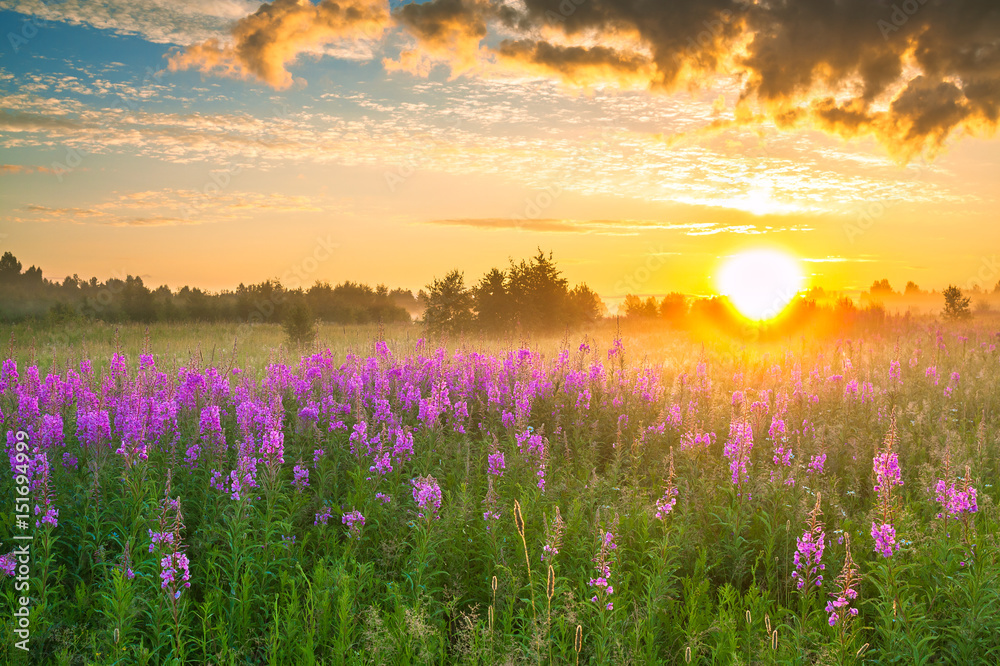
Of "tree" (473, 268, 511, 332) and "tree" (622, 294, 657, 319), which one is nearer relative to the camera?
"tree" (473, 268, 511, 332)

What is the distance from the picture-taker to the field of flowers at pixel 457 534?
3527 millimetres

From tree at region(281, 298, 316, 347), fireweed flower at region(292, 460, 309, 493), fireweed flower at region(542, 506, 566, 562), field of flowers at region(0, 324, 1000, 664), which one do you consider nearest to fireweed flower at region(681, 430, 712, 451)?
field of flowers at region(0, 324, 1000, 664)

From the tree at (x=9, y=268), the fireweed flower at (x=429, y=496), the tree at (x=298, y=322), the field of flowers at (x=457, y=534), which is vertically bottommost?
the field of flowers at (x=457, y=534)

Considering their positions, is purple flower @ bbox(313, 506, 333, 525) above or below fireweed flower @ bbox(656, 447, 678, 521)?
below

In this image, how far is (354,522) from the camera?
4703 mm

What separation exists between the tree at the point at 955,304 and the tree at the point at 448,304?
22324 millimetres

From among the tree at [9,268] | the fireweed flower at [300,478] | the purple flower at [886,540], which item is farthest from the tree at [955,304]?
the tree at [9,268]

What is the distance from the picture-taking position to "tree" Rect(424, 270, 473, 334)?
1194 inches

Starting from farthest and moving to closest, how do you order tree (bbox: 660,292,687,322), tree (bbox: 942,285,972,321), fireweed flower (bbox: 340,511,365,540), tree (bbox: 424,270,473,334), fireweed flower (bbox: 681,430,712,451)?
tree (bbox: 660,292,687,322), tree (bbox: 424,270,473,334), tree (bbox: 942,285,972,321), fireweed flower (bbox: 681,430,712,451), fireweed flower (bbox: 340,511,365,540)

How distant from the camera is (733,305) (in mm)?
30750

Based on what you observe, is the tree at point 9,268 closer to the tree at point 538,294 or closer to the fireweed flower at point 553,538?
the tree at point 538,294

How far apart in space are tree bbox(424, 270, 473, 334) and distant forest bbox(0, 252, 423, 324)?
4.69 meters

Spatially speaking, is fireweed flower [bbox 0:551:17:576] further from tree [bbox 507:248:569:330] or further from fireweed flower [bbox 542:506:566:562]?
tree [bbox 507:248:569:330]

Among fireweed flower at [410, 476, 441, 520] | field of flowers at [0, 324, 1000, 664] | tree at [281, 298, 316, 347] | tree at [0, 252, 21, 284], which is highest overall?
tree at [0, 252, 21, 284]
